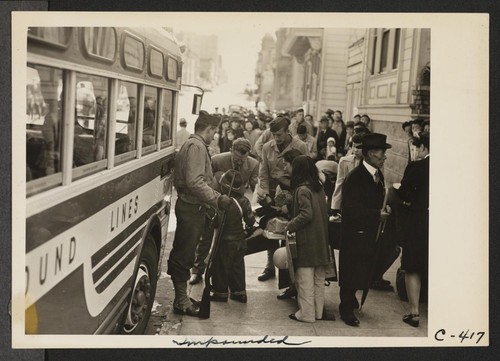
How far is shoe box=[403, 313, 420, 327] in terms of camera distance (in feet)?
9.00

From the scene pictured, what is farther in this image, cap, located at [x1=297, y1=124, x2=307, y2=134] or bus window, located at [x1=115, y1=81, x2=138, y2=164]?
cap, located at [x1=297, y1=124, x2=307, y2=134]

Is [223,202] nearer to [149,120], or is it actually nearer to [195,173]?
[195,173]

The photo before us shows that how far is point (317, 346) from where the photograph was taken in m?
2.72

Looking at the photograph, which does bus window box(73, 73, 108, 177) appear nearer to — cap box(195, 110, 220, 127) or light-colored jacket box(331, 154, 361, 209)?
cap box(195, 110, 220, 127)

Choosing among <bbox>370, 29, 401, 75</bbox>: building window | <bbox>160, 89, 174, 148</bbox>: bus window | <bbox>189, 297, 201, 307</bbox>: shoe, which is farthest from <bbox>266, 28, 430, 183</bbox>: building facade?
<bbox>189, 297, 201, 307</bbox>: shoe

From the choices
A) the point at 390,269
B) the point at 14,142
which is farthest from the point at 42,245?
the point at 390,269

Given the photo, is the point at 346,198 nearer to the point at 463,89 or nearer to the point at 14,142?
the point at 463,89

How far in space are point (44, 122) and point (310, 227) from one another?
4.25 ft

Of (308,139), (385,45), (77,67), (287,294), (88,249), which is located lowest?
(287,294)

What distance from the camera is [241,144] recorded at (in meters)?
2.61

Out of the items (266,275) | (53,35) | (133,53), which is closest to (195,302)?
(266,275)

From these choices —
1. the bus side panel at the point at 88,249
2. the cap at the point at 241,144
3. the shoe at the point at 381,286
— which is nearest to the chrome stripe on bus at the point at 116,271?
the bus side panel at the point at 88,249

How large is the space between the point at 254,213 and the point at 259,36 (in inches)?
33.7

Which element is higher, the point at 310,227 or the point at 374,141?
the point at 374,141
